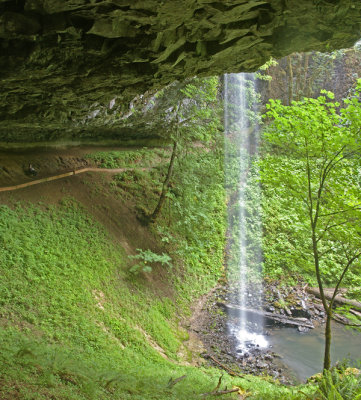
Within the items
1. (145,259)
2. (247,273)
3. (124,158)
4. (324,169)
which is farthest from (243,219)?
(324,169)

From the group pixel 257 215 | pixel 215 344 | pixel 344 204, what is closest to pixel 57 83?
pixel 344 204

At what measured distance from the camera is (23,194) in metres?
12.2

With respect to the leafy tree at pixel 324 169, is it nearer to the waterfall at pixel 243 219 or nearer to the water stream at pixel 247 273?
the water stream at pixel 247 273

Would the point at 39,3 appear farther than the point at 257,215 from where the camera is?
No

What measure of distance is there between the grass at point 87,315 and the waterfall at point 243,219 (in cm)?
206

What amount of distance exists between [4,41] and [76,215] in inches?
364

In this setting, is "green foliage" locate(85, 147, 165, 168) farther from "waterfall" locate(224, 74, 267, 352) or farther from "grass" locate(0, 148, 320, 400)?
"waterfall" locate(224, 74, 267, 352)

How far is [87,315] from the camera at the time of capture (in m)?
8.91

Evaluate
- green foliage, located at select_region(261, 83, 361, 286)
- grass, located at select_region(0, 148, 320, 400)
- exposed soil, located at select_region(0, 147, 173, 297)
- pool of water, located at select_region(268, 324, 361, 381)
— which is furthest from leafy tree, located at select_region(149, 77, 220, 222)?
pool of water, located at select_region(268, 324, 361, 381)

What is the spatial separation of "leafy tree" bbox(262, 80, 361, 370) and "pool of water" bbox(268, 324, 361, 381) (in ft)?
13.1

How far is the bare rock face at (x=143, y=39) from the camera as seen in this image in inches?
153

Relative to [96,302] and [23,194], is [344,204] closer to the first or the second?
[96,302]

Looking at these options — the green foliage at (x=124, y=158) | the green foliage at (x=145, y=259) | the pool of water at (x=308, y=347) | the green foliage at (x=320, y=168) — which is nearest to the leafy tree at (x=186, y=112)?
the green foliage at (x=145, y=259)

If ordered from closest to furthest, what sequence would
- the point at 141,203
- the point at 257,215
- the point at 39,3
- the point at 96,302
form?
the point at 39,3 < the point at 96,302 < the point at 141,203 < the point at 257,215
